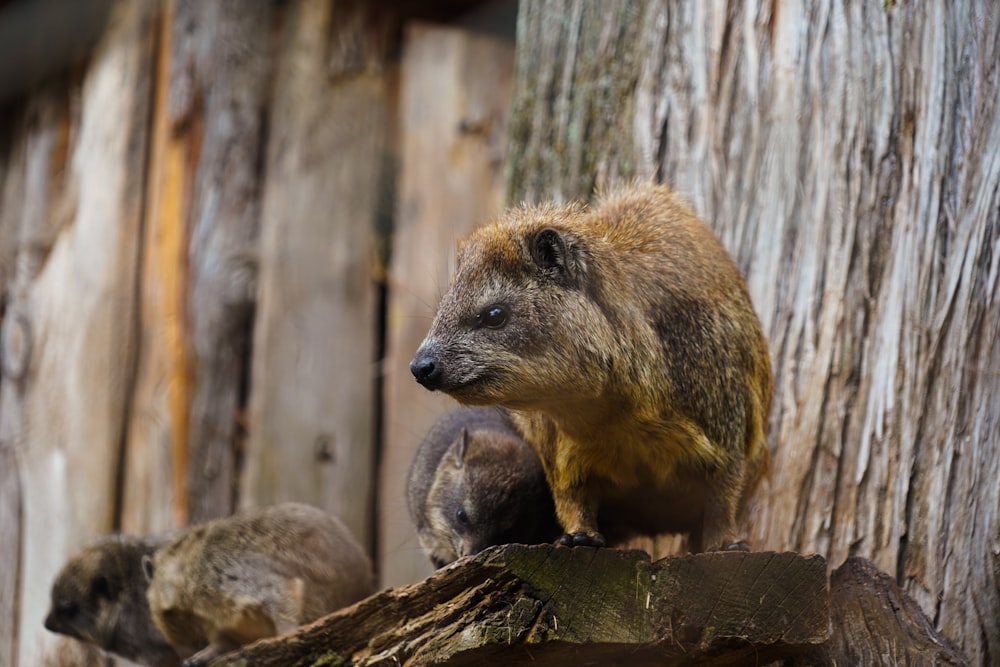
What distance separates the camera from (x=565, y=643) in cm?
375

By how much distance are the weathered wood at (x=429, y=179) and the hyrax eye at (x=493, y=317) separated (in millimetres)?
3707

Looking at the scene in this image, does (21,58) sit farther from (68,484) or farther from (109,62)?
(68,484)

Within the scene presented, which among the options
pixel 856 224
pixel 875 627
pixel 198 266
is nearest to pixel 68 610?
pixel 198 266

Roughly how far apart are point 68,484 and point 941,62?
18.5 ft

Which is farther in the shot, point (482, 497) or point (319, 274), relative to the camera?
point (319, 274)

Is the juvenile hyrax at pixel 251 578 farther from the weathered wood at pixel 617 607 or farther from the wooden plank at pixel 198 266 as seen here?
the weathered wood at pixel 617 607

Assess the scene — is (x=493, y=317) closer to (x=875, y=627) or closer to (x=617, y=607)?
(x=617, y=607)

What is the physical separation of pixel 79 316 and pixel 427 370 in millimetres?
4507

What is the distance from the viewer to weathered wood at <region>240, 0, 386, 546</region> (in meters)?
7.89

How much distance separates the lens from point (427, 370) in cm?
414

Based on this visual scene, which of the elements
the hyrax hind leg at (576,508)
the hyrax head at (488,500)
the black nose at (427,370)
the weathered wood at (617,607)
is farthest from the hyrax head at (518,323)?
the hyrax head at (488,500)

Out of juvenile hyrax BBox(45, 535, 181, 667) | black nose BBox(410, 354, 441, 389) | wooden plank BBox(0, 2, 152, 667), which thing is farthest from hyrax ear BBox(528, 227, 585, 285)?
wooden plank BBox(0, 2, 152, 667)

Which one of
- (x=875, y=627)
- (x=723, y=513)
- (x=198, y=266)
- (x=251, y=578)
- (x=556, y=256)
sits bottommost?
(x=251, y=578)

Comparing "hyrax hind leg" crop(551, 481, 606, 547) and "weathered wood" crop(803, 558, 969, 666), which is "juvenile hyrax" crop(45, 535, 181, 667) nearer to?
"hyrax hind leg" crop(551, 481, 606, 547)
